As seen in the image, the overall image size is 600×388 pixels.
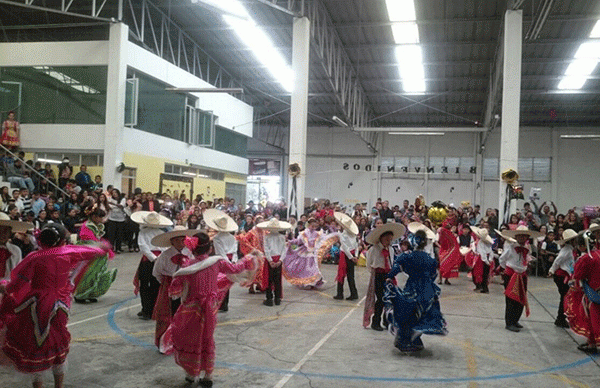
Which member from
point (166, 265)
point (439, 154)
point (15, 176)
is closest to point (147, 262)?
point (166, 265)

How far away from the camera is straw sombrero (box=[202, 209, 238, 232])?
7.83 meters

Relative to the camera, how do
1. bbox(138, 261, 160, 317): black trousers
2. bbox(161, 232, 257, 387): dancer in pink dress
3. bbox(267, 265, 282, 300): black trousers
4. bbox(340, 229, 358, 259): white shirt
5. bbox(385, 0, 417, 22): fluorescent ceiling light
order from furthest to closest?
bbox(385, 0, 417, 22): fluorescent ceiling light
bbox(340, 229, 358, 259): white shirt
bbox(267, 265, 282, 300): black trousers
bbox(138, 261, 160, 317): black trousers
bbox(161, 232, 257, 387): dancer in pink dress

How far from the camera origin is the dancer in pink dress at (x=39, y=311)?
4270mm

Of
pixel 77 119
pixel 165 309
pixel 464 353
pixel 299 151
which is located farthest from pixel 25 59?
pixel 464 353

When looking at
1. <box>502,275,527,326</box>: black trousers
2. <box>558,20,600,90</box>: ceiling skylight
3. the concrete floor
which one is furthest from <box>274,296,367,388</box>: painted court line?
<box>558,20,600,90</box>: ceiling skylight

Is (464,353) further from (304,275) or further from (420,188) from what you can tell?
(420,188)

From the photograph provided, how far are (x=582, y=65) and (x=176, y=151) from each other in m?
16.8

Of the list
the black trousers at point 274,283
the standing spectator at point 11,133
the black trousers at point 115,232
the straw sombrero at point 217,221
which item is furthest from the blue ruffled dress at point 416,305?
the standing spectator at point 11,133

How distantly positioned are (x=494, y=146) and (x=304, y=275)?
81.1ft

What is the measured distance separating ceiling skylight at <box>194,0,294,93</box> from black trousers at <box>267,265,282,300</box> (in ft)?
34.2

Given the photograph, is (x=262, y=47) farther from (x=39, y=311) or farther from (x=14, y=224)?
(x=39, y=311)

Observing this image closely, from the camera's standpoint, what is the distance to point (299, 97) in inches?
707

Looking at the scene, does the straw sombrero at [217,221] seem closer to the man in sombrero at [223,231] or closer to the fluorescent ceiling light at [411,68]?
the man in sombrero at [223,231]

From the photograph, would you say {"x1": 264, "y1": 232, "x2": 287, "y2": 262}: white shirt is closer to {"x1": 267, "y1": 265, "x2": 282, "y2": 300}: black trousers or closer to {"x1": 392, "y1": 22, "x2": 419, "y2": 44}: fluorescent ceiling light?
{"x1": 267, "y1": 265, "x2": 282, "y2": 300}: black trousers
